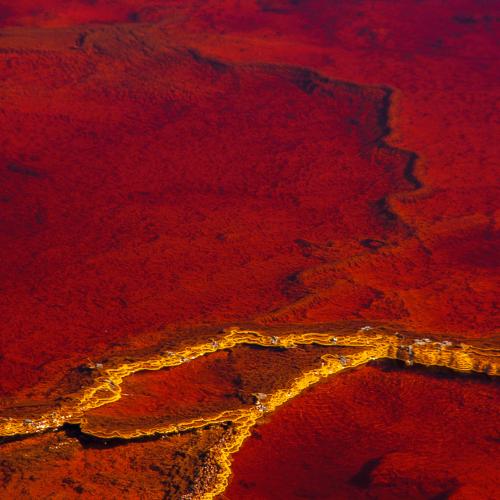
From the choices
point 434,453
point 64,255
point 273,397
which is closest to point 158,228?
point 64,255

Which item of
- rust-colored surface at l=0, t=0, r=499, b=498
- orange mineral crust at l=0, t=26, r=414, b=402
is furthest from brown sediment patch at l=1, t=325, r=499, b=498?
orange mineral crust at l=0, t=26, r=414, b=402

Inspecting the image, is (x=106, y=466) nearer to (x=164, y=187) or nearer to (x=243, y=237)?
(x=243, y=237)

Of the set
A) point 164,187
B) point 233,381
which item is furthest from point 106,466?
point 164,187

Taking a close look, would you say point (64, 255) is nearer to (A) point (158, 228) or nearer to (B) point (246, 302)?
(A) point (158, 228)

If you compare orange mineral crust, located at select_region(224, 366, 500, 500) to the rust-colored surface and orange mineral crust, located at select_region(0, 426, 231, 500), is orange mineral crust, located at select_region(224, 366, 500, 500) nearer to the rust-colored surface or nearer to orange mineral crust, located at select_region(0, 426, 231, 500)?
the rust-colored surface

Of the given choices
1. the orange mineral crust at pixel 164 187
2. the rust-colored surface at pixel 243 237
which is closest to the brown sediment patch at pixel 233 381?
the rust-colored surface at pixel 243 237

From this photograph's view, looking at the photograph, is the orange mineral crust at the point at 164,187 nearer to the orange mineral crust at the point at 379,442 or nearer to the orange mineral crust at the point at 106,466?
the orange mineral crust at the point at 106,466
